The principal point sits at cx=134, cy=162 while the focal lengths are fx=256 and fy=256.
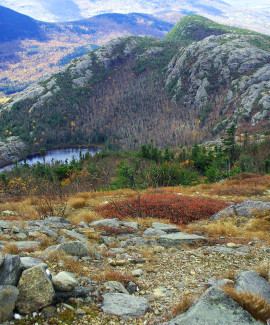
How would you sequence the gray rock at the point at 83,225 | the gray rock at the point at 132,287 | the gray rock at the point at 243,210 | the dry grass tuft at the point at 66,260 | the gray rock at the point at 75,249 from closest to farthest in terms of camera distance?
the gray rock at the point at 132,287 → the dry grass tuft at the point at 66,260 → the gray rock at the point at 75,249 → the gray rock at the point at 83,225 → the gray rock at the point at 243,210

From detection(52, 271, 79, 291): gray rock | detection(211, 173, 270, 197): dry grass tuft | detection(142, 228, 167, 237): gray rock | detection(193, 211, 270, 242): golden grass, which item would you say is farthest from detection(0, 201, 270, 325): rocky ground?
detection(211, 173, 270, 197): dry grass tuft

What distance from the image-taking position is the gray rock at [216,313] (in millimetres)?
3668

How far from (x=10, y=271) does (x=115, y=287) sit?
1.89 meters

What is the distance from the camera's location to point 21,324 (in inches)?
138

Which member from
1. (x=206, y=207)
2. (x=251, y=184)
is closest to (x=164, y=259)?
(x=206, y=207)

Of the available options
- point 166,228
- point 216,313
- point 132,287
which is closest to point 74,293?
point 132,287

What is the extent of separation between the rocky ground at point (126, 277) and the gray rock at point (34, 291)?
0.5 inches

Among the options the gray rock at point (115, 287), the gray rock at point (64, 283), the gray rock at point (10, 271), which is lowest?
the gray rock at point (115, 287)

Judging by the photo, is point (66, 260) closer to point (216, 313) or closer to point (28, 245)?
point (28, 245)

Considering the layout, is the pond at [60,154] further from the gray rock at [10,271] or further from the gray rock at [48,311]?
the gray rock at [48,311]

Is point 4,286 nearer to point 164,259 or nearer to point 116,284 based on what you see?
point 116,284

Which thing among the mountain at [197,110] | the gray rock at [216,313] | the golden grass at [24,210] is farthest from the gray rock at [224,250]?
the mountain at [197,110]

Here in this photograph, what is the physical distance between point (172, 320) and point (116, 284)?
145 centimetres

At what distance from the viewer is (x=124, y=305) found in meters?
4.27
